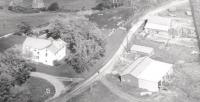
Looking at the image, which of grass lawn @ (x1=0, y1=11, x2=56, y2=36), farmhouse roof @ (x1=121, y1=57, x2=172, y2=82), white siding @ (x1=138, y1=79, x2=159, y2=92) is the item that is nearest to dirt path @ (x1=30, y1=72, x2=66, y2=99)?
farmhouse roof @ (x1=121, y1=57, x2=172, y2=82)

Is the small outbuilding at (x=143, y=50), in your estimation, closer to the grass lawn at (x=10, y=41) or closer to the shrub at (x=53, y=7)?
the grass lawn at (x=10, y=41)

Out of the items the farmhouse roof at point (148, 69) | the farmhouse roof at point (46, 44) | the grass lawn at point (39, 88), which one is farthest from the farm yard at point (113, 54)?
the farmhouse roof at point (148, 69)

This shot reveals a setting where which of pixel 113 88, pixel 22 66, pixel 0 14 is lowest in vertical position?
pixel 113 88

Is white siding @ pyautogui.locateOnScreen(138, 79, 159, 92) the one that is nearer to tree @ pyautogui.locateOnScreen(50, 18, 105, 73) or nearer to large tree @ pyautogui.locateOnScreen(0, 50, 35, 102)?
tree @ pyautogui.locateOnScreen(50, 18, 105, 73)

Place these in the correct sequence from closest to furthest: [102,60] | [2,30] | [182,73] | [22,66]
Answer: [22,66]
[182,73]
[102,60]
[2,30]

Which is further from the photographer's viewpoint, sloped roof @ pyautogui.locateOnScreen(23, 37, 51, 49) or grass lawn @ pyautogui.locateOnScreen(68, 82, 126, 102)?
sloped roof @ pyautogui.locateOnScreen(23, 37, 51, 49)

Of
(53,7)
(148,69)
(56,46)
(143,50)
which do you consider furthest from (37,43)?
(53,7)

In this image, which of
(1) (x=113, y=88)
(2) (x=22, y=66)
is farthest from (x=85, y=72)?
(2) (x=22, y=66)

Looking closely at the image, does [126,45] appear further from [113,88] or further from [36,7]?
[36,7]
